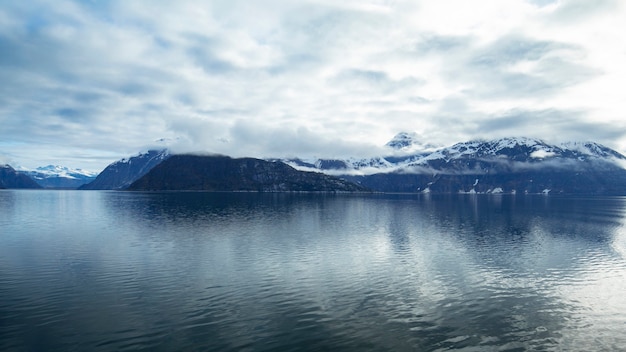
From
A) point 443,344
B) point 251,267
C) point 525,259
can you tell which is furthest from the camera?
point 525,259

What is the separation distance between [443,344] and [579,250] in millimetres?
69244

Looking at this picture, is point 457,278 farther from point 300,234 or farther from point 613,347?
point 300,234

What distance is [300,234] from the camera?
102m

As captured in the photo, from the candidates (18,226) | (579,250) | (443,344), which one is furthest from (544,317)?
(18,226)

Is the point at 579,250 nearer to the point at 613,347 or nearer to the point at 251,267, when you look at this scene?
the point at 613,347

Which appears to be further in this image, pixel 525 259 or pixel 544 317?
pixel 525 259

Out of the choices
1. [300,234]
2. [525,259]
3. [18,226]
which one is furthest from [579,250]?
[18,226]

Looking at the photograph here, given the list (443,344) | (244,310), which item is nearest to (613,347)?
(443,344)

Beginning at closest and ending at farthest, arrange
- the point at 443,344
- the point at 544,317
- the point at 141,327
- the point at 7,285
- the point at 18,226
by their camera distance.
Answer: the point at 443,344 → the point at 141,327 → the point at 544,317 → the point at 7,285 → the point at 18,226

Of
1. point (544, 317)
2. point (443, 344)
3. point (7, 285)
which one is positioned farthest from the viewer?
point (7, 285)

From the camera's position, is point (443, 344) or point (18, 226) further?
point (18, 226)

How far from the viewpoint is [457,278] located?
58.2 meters

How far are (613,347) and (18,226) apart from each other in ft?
447

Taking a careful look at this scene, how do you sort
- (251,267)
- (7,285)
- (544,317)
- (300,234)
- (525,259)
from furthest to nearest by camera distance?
(300,234) < (525,259) < (251,267) < (7,285) < (544,317)
